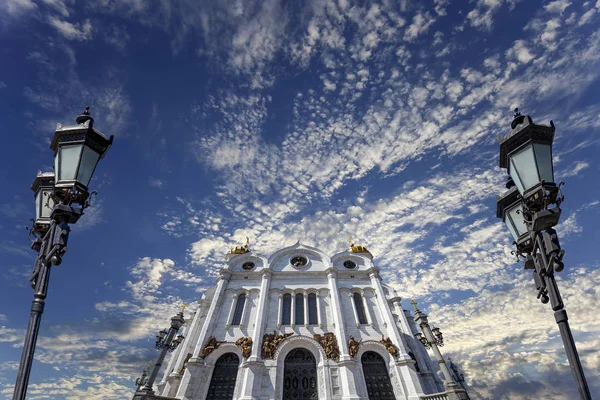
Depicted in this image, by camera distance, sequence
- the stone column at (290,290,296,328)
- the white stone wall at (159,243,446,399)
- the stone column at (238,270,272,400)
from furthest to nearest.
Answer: the stone column at (290,290,296,328)
the white stone wall at (159,243,446,399)
the stone column at (238,270,272,400)

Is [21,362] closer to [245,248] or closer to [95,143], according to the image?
[95,143]

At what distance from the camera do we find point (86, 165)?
5.78 meters

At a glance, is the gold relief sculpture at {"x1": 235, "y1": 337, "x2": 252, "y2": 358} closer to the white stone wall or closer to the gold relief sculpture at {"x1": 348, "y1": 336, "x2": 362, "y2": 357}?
the white stone wall

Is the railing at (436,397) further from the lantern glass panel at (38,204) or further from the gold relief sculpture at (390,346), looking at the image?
the lantern glass panel at (38,204)

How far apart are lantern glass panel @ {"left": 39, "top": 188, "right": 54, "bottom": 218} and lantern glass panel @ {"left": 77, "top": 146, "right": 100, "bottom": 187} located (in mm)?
1449

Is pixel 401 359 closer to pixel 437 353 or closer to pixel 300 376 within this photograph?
pixel 437 353

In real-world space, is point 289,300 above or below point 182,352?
above

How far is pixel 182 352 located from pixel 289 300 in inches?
363

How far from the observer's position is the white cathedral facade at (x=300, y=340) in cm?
2066

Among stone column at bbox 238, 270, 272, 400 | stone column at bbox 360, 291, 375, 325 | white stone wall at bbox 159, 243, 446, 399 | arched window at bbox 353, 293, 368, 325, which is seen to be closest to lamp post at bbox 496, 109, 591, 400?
white stone wall at bbox 159, 243, 446, 399

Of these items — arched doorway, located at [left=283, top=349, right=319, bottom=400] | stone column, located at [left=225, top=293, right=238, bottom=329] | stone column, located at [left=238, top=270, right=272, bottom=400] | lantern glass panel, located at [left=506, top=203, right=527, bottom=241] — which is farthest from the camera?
stone column, located at [left=225, top=293, right=238, bottom=329]

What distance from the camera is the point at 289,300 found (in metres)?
Answer: 26.9

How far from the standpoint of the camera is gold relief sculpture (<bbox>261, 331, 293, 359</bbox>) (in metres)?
22.1

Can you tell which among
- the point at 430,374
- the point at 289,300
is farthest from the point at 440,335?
the point at 289,300
